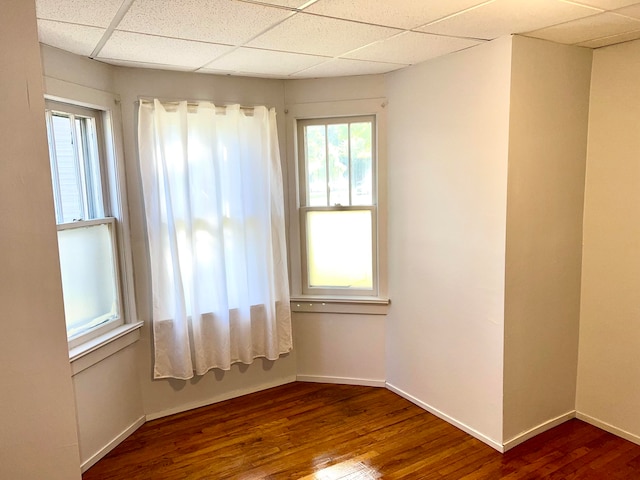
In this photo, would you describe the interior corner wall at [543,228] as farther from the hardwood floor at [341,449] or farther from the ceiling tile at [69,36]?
the ceiling tile at [69,36]

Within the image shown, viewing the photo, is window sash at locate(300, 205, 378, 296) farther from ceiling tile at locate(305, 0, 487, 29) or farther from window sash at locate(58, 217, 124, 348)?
ceiling tile at locate(305, 0, 487, 29)

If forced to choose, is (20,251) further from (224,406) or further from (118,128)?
(224,406)

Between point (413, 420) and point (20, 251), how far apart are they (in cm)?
282

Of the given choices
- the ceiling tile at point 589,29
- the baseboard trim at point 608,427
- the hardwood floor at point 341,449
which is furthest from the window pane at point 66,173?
the baseboard trim at point 608,427

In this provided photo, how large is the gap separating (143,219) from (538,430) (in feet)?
9.95

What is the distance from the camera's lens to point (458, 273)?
9.68 ft

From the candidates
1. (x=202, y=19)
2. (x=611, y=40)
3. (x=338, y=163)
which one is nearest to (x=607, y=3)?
(x=611, y=40)

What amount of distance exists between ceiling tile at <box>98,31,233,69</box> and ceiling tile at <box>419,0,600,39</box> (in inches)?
48.9

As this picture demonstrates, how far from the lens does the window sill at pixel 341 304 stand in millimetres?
3613

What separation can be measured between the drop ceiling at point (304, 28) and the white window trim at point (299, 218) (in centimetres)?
51

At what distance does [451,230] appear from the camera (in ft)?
9.74

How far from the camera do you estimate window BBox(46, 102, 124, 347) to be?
2.67m

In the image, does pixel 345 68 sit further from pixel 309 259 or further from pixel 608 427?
pixel 608 427

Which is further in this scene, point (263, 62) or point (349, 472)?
point (263, 62)
